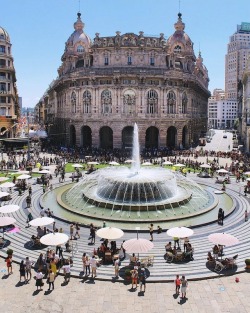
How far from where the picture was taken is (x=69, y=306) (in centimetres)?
1667

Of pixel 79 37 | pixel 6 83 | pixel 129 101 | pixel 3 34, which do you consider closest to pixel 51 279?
pixel 129 101

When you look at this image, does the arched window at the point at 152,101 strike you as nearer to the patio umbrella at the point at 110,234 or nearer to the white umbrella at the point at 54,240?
the patio umbrella at the point at 110,234

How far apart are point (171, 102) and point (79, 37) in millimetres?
28616

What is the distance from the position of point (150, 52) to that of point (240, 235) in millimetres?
57615

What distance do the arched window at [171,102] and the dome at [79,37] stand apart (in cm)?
2449

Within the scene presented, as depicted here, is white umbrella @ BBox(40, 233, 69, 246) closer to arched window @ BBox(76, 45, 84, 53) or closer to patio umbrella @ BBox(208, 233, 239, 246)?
patio umbrella @ BBox(208, 233, 239, 246)

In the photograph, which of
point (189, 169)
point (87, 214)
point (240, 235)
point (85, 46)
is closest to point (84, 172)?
point (189, 169)

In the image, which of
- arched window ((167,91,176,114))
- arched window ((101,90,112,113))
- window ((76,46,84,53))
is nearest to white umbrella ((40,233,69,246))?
arched window ((101,90,112,113))

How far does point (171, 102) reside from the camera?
7744 centimetres

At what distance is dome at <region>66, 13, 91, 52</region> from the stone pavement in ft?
245

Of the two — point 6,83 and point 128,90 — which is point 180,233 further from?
point 6,83

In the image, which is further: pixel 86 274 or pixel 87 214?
pixel 87 214

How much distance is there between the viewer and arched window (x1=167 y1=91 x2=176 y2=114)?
77.1 m

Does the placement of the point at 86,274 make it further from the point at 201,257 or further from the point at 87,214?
the point at 87,214
